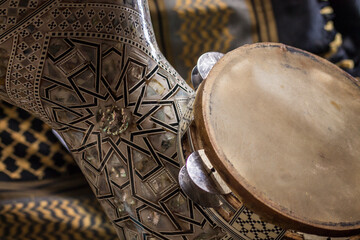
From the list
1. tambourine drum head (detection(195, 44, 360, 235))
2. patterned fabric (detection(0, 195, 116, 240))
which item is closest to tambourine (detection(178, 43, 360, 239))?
tambourine drum head (detection(195, 44, 360, 235))

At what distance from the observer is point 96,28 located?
32.2 inches

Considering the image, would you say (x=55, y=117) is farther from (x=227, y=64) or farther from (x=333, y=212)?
(x=333, y=212)

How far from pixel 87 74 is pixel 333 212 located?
1.82 feet

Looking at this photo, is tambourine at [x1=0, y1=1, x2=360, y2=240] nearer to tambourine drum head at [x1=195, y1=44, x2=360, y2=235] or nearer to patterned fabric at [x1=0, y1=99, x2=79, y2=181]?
tambourine drum head at [x1=195, y1=44, x2=360, y2=235]

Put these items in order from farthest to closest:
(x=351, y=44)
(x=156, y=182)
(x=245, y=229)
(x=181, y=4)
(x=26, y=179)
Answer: (x=351, y=44) < (x=181, y=4) < (x=26, y=179) < (x=156, y=182) < (x=245, y=229)

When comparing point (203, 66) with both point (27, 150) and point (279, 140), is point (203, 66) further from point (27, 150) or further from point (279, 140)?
point (27, 150)

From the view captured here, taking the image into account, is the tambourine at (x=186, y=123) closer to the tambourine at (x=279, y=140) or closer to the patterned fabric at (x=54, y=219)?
the tambourine at (x=279, y=140)

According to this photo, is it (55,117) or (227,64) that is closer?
(227,64)

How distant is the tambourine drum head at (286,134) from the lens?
551mm

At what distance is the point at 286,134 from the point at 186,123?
211 mm

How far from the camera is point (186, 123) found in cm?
75

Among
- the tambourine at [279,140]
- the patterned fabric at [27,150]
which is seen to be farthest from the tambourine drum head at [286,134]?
the patterned fabric at [27,150]

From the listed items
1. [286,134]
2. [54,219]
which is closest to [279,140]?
[286,134]

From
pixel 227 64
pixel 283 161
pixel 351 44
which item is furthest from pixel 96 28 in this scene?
pixel 351 44
